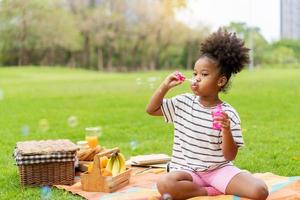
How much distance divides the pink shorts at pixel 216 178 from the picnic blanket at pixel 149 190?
7 centimetres

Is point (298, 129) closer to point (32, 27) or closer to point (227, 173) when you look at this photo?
point (227, 173)

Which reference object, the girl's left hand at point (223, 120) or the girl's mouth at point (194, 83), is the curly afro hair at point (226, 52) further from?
the girl's left hand at point (223, 120)

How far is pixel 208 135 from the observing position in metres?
3.18

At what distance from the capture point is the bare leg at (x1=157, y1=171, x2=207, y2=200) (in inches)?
123

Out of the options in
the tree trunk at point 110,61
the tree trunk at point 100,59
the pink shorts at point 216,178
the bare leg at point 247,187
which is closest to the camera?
the bare leg at point 247,187

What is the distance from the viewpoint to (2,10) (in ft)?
107

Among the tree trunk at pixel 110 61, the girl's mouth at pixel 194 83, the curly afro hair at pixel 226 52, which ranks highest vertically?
the curly afro hair at pixel 226 52

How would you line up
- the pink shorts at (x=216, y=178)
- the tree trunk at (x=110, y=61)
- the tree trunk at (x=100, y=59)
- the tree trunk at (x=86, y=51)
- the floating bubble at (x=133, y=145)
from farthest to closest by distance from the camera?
the tree trunk at (x=110, y=61), the tree trunk at (x=86, y=51), the tree trunk at (x=100, y=59), the floating bubble at (x=133, y=145), the pink shorts at (x=216, y=178)

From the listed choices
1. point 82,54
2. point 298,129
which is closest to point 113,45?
point 82,54

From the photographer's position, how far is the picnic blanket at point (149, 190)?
10.5 ft

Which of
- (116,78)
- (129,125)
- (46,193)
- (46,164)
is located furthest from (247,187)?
(116,78)

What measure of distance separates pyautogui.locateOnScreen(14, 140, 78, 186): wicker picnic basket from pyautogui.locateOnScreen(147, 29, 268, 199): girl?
807mm

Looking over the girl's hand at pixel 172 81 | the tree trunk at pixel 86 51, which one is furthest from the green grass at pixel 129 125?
the tree trunk at pixel 86 51

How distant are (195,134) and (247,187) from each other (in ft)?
1.24
